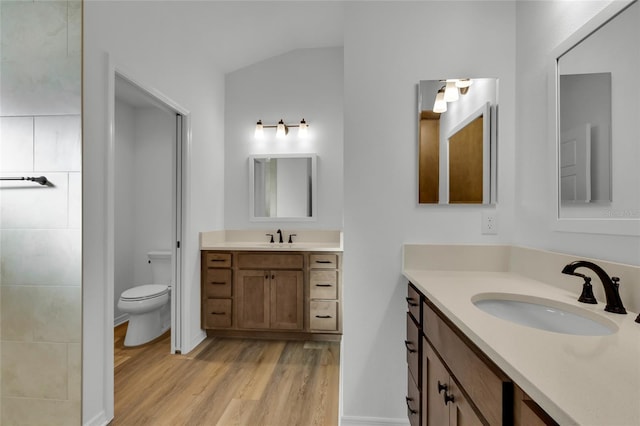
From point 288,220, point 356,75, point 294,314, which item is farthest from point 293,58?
point 294,314

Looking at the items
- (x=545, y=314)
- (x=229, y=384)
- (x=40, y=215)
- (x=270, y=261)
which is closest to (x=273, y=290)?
(x=270, y=261)

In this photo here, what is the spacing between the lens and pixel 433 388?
3.80ft

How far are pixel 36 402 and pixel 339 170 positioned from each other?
→ 2787 millimetres

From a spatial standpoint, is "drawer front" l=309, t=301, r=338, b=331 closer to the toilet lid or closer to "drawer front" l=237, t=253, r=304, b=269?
"drawer front" l=237, t=253, r=304, b=269

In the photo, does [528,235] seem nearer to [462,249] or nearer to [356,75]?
[462,249]

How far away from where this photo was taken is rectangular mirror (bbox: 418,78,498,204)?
A: 5.33ft

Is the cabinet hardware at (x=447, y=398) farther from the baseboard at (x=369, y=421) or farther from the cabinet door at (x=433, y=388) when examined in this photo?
the baseboard at (x=369, y=421)

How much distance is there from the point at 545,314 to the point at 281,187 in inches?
104

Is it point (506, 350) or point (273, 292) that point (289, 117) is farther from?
point (506, 350)

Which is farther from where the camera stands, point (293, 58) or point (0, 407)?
point (293, 58)

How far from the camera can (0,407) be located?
166 cm

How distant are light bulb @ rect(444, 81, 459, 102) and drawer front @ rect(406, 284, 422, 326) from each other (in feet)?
3.26

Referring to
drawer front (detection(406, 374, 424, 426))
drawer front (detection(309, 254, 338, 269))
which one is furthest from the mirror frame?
drawer front (detection(309, 254, 338, 269))

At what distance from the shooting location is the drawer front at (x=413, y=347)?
137 centimetres
